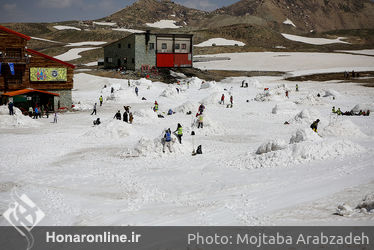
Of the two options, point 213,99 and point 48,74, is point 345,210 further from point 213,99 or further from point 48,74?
point 48,74

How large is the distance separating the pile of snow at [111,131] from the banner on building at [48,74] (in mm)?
17382

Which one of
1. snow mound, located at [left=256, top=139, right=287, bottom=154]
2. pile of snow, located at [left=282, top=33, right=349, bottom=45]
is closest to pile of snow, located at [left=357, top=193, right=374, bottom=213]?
snow mound, located at [left=256, top=139, right=287, bottom=154]

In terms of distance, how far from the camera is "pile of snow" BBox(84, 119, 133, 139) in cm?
2625

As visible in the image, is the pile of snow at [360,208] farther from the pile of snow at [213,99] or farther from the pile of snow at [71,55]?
the pile of snow at [71,55]

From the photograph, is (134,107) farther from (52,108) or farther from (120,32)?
(120,32)

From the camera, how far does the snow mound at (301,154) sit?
1819cm

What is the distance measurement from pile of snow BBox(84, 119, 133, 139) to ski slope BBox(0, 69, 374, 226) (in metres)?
0.07

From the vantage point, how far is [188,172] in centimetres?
1833

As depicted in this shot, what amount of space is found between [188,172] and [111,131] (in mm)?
9778

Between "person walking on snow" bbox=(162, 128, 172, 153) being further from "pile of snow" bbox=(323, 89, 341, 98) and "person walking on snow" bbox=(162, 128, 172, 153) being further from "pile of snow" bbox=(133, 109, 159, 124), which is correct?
"pile of snow" bbox=(323, 89, 341, 98)

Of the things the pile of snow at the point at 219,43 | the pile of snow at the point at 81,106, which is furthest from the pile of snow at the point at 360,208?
the pile of snow at the point at 219,43

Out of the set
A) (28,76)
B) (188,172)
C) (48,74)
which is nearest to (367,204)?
(188,172)

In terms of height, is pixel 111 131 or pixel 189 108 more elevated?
pixel 189 108

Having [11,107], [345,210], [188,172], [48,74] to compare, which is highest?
[48,74]
